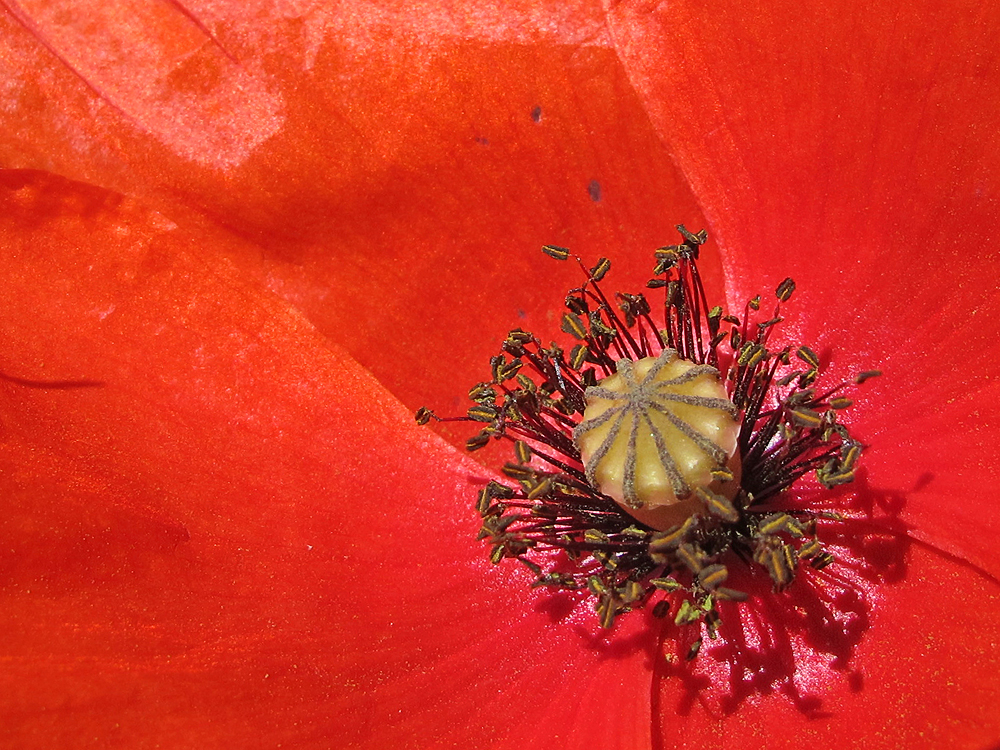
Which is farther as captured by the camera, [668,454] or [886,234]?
[886,234]

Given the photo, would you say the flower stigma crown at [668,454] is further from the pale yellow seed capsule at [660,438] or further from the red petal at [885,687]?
the red petal at [885,687]

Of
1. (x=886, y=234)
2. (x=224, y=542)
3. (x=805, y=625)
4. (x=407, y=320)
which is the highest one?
(x=407, y=320)

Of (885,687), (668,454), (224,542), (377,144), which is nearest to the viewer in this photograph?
(885,687)

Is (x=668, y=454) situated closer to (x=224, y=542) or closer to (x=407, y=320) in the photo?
(x=407, y=320)

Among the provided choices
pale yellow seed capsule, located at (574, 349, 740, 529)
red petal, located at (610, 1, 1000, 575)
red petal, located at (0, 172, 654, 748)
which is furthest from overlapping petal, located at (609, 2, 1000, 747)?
red petal, located at (0, 172, 654, 748)

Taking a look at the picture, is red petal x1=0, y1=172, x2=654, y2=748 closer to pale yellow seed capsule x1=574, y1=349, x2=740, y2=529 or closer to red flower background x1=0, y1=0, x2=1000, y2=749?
red flower background x1=0, y1=0, x2=1000, y2=749

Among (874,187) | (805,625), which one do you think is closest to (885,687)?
(805,625)

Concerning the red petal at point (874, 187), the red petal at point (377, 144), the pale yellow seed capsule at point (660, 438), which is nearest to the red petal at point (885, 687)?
the red petal at point (874, 187)

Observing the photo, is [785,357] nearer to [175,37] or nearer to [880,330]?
[880,330]
